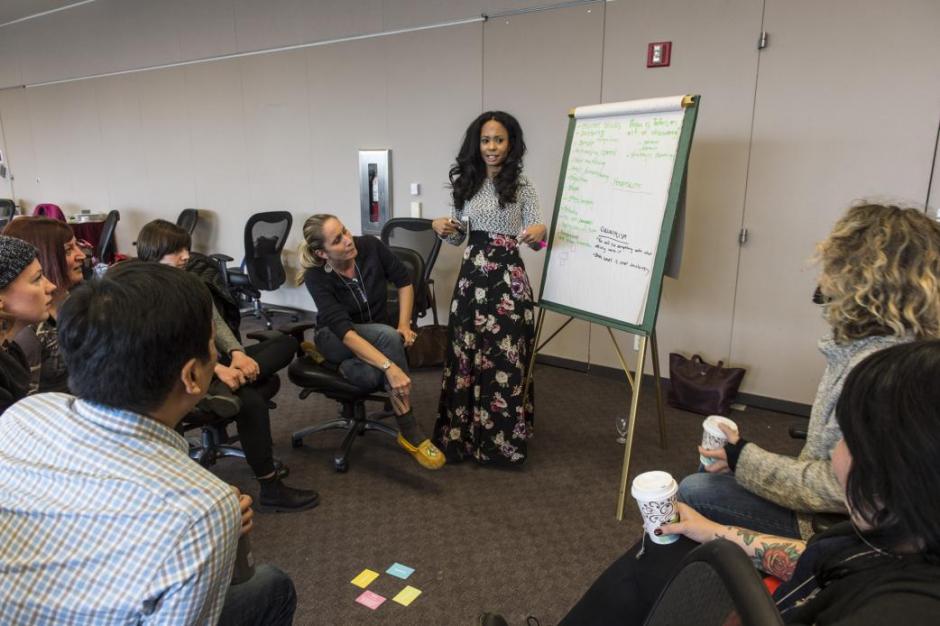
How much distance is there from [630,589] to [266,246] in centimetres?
420

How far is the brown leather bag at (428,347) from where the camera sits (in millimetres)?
3867

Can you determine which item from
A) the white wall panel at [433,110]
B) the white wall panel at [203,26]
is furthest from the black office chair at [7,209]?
the white wall panel at [433,110]

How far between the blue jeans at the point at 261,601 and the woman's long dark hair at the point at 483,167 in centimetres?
169

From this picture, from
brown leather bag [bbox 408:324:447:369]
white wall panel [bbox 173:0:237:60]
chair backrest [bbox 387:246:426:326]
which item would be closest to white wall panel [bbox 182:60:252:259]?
white wall panel [bbox 173:0:237:60]

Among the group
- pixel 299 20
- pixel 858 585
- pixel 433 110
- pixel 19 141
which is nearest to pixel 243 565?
pixel 858 585

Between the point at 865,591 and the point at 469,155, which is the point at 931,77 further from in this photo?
the point at 865,591

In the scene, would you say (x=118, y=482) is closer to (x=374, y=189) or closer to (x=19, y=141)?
(x=374, y=189)

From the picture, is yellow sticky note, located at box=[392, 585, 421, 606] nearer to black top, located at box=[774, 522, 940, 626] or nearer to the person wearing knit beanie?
black top, located at box=[774, 522, 940, 626]

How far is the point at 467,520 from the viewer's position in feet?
7.32

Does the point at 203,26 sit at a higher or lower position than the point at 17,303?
higher

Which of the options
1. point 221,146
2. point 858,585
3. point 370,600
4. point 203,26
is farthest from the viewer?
point 221,146

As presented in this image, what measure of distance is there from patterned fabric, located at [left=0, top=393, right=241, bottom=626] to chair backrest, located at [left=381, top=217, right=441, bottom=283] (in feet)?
9.98

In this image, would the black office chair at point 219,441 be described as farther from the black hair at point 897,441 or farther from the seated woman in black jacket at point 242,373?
the black hair at point 897,441

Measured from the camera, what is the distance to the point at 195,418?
2229 millimetres
